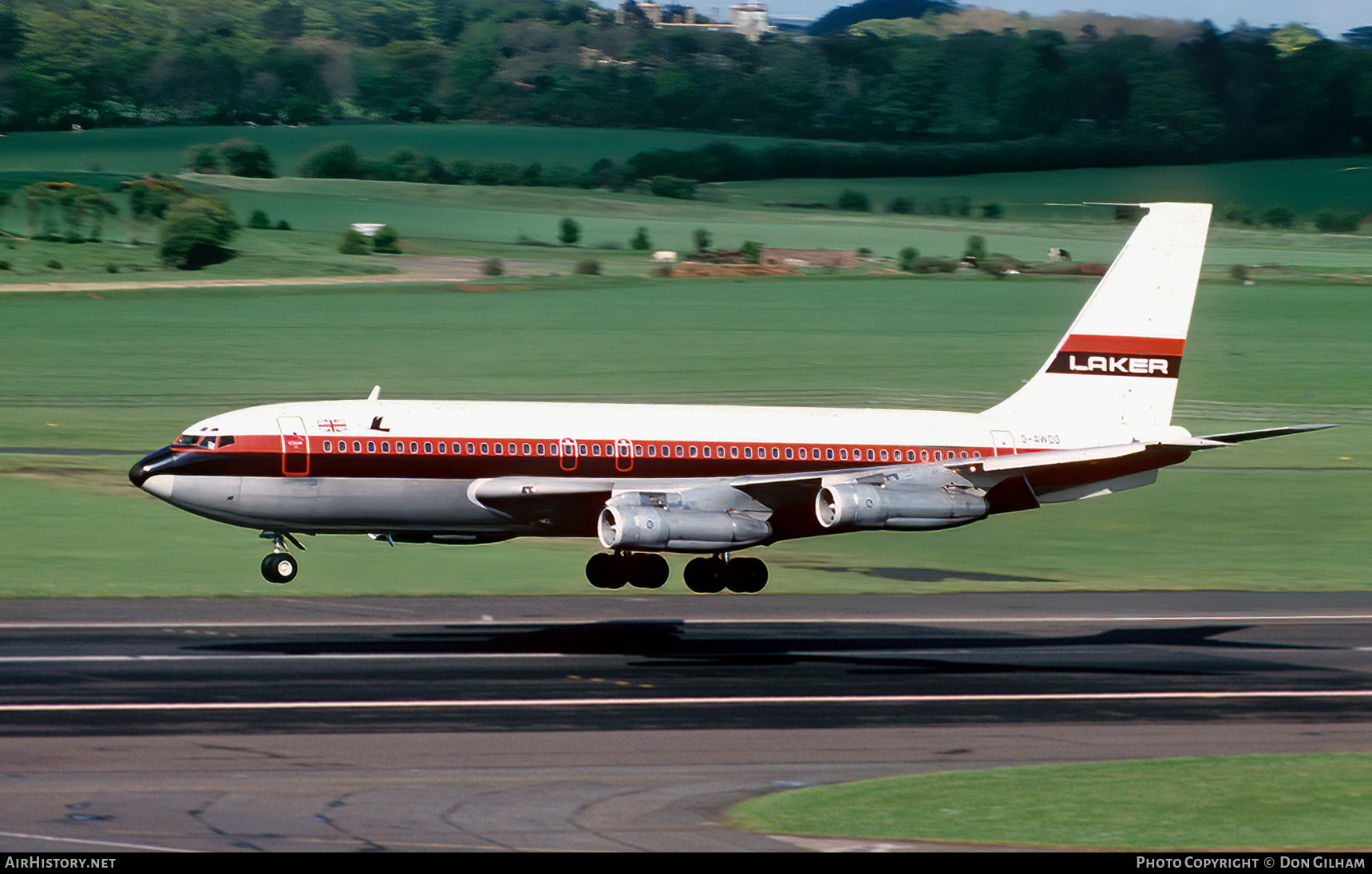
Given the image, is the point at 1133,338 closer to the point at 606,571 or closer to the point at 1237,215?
the point at 606,571

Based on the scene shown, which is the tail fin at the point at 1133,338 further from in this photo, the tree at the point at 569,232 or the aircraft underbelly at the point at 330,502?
the tree at the point at 569,232

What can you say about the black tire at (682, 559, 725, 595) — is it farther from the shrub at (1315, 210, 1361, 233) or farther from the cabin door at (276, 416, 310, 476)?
the shrub at (1315, 210, 1361, 233)

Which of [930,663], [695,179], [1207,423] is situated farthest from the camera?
[695,179]

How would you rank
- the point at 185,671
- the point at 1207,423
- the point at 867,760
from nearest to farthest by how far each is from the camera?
1. the point at 867,760
2. the point at 185,671
3. the point at 1207,423

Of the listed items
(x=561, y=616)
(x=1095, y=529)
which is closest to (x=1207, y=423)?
(x=1095, y=529)

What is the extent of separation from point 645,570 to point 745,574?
10.0 feet

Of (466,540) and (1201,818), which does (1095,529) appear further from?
(1201,818)

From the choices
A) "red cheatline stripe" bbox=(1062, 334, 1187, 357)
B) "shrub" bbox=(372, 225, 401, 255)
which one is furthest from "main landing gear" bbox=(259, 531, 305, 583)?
"shrub" bbox=(372, 225, 401, 255)

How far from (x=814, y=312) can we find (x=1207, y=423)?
36004 mm

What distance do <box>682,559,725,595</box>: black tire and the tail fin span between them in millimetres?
9938

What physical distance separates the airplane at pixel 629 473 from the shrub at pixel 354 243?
92577 mm

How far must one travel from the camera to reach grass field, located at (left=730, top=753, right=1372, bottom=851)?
23094 mm

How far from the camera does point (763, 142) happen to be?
15250 cm

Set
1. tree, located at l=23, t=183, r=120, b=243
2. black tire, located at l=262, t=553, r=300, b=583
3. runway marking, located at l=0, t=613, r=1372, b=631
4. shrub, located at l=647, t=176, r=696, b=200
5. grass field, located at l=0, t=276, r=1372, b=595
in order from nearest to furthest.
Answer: runway marking, located at l=0, t=613, r=1372, b=631 < black tire, located at l=262, t=553, r=300, b=583 < grass field, located at l=0, t=276, r=1372, b=595 < tree, located at l=23, t=183, r=120, b=243 < shrub, located at l=647, t=176, r=696, b=200
